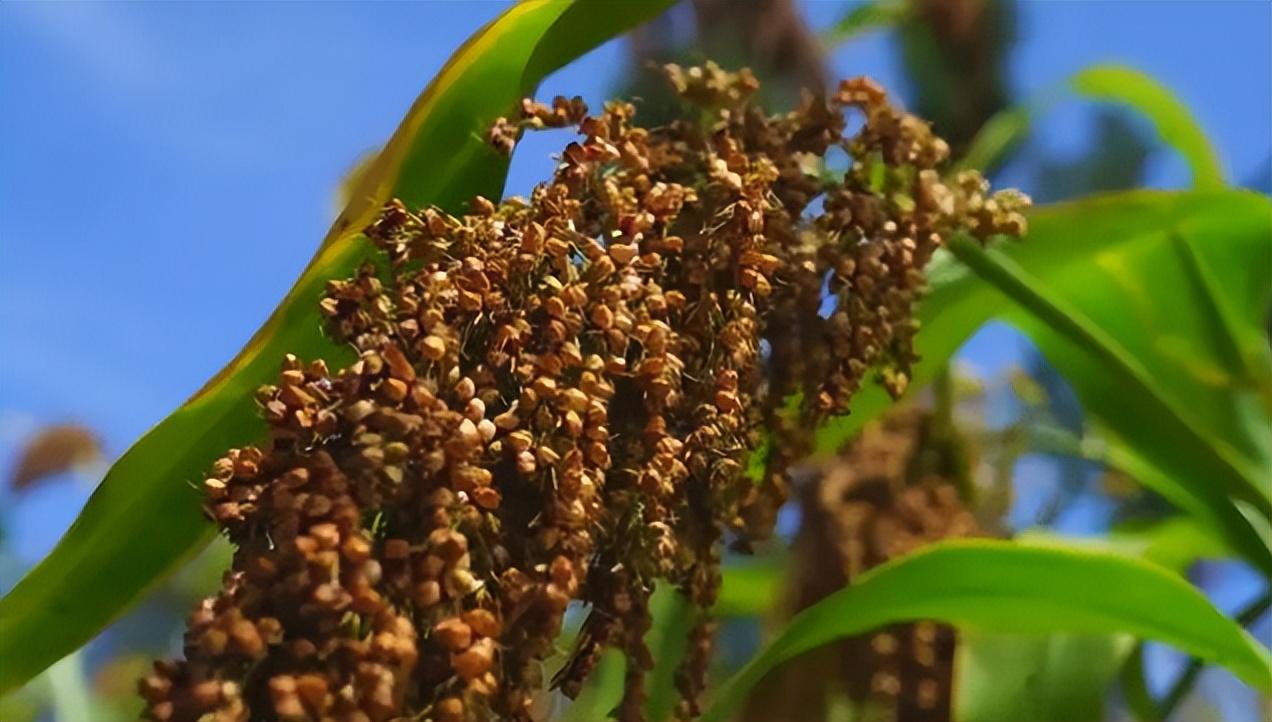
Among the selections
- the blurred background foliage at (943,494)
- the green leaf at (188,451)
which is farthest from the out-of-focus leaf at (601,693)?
the green leaf at (188,451)

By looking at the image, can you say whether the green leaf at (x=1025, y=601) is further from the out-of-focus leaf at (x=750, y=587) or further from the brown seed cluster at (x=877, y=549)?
the out-of-focus leaf at (x=750, y=587)

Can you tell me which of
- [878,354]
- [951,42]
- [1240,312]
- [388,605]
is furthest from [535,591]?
[951,42]

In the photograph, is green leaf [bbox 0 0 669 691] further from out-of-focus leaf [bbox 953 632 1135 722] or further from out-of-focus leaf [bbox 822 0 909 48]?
out-of-focus leaf [bbox 822 0 909 48]

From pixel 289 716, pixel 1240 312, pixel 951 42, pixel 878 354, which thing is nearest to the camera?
pixel 289 716

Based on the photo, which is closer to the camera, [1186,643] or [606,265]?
[606,265]

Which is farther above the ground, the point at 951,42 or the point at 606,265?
the point at 951,42

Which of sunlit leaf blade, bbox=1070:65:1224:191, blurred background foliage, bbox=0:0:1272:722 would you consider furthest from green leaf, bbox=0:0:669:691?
sunlit leaf blade, bbox=1070:65:1224:191

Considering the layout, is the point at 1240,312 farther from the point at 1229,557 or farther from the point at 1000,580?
the point at 1000,580
